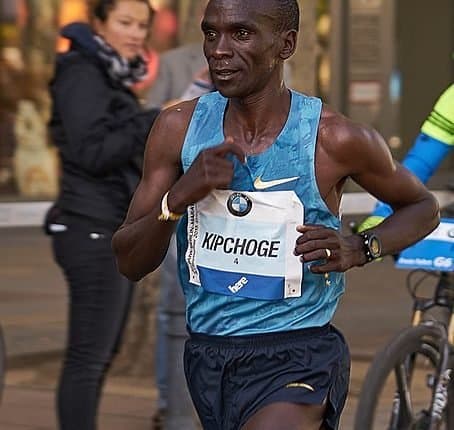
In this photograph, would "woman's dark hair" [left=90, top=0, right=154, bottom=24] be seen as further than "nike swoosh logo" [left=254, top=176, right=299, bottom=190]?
Yes

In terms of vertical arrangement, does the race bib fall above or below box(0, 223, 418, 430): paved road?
above

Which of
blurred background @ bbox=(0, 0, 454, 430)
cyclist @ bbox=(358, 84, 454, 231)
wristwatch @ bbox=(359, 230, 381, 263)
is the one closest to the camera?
wristwatch @ bbox=(359, 230, 381, 263)

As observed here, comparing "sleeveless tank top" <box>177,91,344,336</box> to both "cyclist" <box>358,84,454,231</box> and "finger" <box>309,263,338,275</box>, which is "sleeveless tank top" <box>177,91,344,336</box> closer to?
"finger" <box>309,263,338,275</box>

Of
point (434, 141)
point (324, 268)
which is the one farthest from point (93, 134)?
point (324, 268)

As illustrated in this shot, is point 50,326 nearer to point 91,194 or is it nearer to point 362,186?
point 91,194

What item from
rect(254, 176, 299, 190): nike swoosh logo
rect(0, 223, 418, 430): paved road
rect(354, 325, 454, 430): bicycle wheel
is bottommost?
rect(0, 223, 418, 430): paved road

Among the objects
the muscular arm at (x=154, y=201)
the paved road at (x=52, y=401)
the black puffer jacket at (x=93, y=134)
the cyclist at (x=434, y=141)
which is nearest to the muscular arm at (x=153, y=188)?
the muscular arm at (x=154, y=201)

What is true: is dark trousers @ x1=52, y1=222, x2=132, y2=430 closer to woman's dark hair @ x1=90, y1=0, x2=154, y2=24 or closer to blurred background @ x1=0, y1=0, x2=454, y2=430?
woman's dark hair @ x1=90, y1=0, x2=154, y2=24

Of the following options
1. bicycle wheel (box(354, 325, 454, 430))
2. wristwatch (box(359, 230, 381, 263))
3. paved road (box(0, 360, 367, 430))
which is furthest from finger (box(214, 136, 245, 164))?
paved road (box(0, 360, 367, 430))

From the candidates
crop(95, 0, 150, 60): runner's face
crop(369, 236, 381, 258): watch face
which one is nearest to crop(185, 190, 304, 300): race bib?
crop(369, 236, 381, 258): watch face

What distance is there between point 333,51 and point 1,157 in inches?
158

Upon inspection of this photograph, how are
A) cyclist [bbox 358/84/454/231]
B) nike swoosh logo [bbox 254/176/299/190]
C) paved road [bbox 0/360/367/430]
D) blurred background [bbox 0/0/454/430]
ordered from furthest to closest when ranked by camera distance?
1. blurred background [bbox 0/0/454/430]
2. paved road [bbox 0/360/367/430]
3. cyclist [bbox 358/84/454/231]
4. nike swoosh logo [bbox 254/176/299/190]

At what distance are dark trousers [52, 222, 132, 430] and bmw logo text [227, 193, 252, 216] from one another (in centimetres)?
191

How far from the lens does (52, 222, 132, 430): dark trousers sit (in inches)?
221
